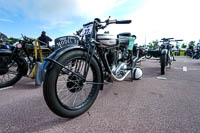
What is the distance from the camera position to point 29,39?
2479mm

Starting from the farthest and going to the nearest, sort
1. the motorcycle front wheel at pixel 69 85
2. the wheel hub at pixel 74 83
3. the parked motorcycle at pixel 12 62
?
the parked motorcycle at pixel 12 62 < the wheel hub at pixel 74 83 < the motorcycle front wheel at pixel 69 85

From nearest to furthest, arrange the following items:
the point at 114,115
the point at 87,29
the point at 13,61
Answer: the point at 114,115, the point at 87,29, the point at 13,61

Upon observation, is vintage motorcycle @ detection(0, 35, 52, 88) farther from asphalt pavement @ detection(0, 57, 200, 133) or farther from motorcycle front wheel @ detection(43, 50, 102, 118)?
motorcycle front wheel @ detection(43, 50, 102, 118)

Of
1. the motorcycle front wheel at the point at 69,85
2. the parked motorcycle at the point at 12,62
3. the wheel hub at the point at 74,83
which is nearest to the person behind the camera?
the motorcycle front wheel at the point at 69,85

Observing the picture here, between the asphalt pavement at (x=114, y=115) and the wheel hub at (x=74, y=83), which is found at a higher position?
the wheel hub at (x=74, y=83)

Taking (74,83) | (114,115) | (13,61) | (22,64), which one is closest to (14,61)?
(13,61)

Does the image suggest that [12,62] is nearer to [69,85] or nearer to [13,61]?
[13,61]

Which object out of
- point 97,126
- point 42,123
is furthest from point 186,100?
point 42,123

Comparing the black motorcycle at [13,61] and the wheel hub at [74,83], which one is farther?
the black motorcycle at [13,61]

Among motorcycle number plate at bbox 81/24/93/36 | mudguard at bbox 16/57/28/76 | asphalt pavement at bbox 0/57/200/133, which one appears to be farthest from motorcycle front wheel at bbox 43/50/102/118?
mudguard at bbox 16/57/28/76

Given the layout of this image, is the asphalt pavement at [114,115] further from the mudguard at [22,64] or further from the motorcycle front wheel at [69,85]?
the mudguard at [22,64]

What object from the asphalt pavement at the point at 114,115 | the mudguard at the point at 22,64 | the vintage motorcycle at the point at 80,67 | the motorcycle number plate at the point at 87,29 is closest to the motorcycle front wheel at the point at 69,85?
the vintage motorcycle at the point at 80,67

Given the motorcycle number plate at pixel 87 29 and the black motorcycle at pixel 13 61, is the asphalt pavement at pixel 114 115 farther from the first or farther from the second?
the motorcycle number plate at pixel 87 29

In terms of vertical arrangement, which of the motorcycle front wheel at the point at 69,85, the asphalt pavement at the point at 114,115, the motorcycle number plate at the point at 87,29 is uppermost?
the motorcycle number plate at the point at 87,29
